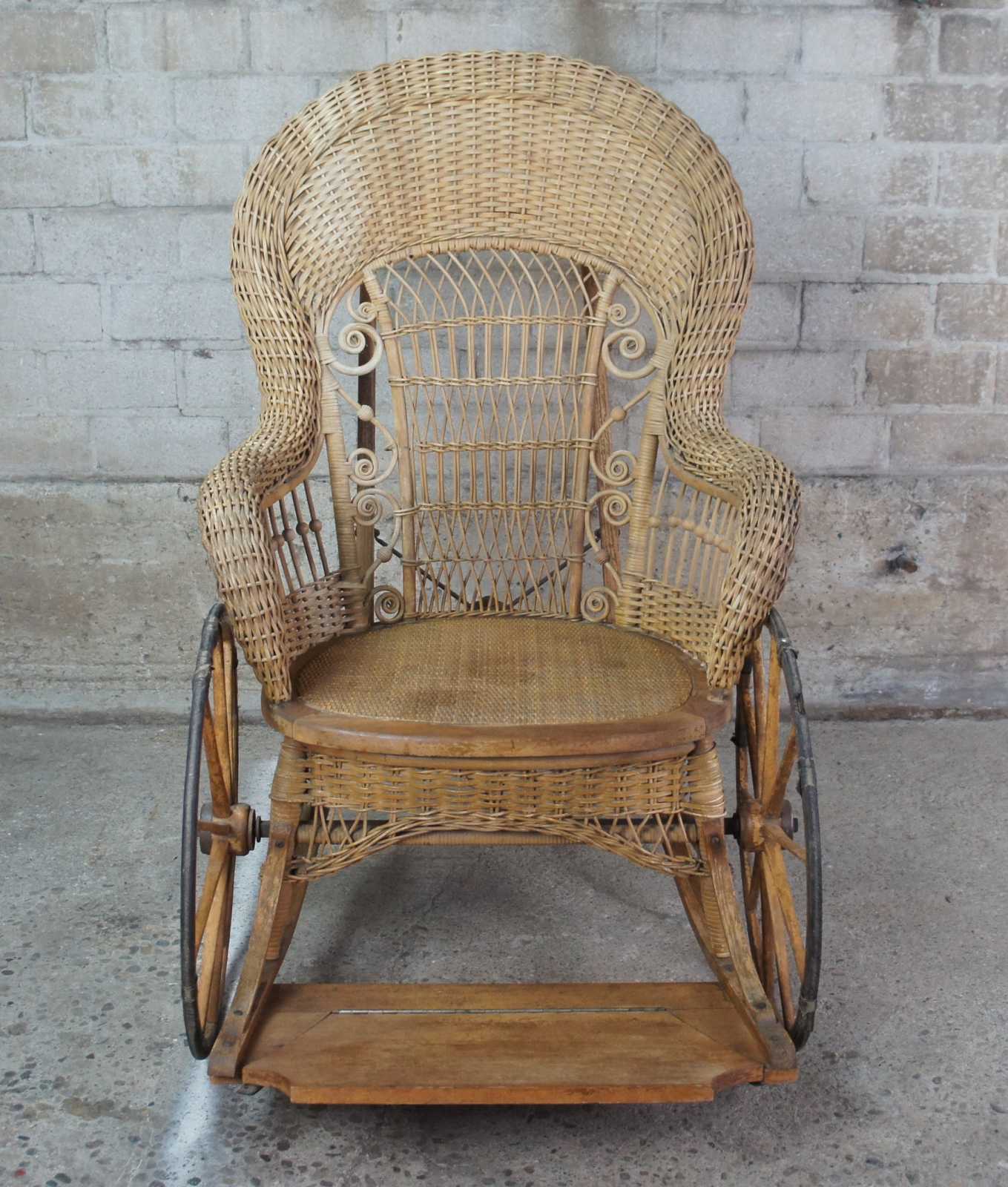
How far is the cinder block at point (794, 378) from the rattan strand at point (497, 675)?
38.1 inches

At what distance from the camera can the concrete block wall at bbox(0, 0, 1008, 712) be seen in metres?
2.48

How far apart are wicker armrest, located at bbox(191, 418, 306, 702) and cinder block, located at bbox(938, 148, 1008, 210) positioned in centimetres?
172

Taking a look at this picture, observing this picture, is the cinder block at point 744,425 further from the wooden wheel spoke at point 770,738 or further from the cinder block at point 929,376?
the wooden wheel spoke at point 770,738

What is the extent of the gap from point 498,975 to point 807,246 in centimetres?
160

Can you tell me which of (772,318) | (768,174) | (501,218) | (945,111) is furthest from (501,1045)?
(945,111)

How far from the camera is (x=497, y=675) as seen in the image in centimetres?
162

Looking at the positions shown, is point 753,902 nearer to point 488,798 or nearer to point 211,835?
point 488,798

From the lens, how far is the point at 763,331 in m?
2.61

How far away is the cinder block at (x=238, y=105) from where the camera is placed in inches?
98.0

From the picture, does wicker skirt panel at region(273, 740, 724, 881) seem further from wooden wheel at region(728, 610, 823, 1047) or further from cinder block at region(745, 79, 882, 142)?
cinder block at region(745, 79, 882, 142)

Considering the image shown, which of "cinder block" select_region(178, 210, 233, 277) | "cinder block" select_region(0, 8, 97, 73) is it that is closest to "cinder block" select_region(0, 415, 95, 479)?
"cinder block" select_region(178, 210, 233, 277)

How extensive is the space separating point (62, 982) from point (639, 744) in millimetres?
932

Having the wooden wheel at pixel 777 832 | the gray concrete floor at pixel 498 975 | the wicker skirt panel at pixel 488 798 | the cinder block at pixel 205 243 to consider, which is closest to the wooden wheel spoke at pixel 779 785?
the wooden wheel at pixel 777 832

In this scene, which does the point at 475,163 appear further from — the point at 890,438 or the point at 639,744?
the point at 890,438
